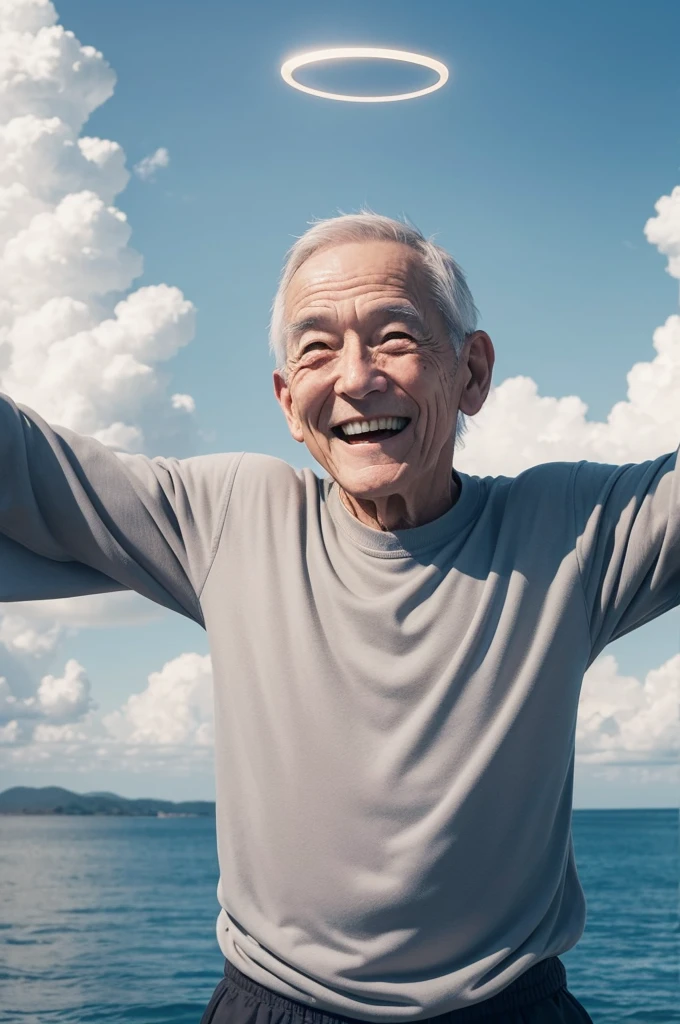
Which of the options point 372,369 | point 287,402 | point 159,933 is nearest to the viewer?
point 372,369

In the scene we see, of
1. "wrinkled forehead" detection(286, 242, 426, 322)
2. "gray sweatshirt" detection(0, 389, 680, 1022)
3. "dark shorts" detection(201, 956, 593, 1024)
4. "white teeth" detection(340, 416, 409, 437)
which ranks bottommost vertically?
"dark shorts" detection(201, 956, 593, 1024)

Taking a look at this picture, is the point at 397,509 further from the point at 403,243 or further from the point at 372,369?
the point at 403,243

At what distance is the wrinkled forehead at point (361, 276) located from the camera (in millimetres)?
1420

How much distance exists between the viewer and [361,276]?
1.42 m

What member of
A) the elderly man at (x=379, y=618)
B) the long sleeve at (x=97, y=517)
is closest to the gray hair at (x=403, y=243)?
the elderly man at (x=379, y=618)

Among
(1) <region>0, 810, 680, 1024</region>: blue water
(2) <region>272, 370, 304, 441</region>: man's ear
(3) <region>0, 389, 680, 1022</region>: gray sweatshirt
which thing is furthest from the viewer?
(1) <region>0, 810, 680, 1024</region>: blue water

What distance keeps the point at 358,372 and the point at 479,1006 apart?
32.1 inches

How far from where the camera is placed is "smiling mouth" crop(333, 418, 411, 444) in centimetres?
140

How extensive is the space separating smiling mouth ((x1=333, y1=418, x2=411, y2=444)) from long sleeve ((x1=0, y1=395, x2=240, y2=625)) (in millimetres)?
197

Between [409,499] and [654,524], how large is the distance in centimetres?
32

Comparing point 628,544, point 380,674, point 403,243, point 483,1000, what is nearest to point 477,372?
point 403,243

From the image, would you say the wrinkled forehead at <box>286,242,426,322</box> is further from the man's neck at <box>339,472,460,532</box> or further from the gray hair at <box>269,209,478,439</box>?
the man's neck at <box>339,472,460,532</box>

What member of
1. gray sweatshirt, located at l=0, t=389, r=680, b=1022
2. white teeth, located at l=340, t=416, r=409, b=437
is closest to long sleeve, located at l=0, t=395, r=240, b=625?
gray sweatshirt, located at l=0, t=389, r=680, b=1022

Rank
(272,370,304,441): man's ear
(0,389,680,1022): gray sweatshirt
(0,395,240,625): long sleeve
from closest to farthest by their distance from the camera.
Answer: (0,389,680,1022): gray sweatshirt
(0,395,240,625): long sleeve
(272,370,304,441): man's ear
